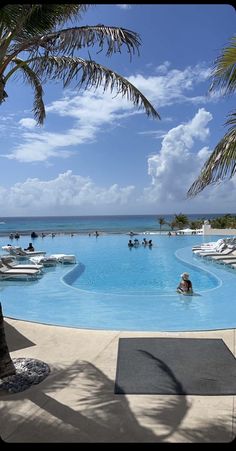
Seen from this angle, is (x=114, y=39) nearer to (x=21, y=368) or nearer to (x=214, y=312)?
(x=21, y=368)

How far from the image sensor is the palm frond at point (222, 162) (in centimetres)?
488

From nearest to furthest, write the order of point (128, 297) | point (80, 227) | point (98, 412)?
point (98, 412) < point (128, 297) < point (80, 227)

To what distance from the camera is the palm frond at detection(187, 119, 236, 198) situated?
4883 millimetres

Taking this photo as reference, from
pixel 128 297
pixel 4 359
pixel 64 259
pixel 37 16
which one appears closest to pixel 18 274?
pixel 64 259

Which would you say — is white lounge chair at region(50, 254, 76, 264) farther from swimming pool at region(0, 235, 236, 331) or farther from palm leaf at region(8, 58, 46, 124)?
palm leaf at region(8, 58, 46, 124)

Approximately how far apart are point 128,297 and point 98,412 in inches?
301

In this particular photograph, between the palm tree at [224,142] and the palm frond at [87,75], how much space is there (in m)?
1.27

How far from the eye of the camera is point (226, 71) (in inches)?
197

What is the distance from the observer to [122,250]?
25188mm

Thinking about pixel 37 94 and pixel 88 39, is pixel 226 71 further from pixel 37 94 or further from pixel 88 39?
pixel 37 94

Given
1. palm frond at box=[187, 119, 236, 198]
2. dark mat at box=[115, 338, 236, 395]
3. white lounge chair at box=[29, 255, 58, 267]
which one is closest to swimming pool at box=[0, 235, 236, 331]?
white lounge chair at box=[29, 255, 58, 267]

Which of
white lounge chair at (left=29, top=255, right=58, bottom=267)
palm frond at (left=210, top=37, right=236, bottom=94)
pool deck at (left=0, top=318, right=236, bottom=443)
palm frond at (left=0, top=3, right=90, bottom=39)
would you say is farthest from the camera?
white lounge chair at (left=29, top=255, right=58, bottom=267)

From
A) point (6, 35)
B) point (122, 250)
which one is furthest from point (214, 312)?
point (122, 250)

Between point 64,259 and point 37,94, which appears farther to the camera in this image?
point 64,259
